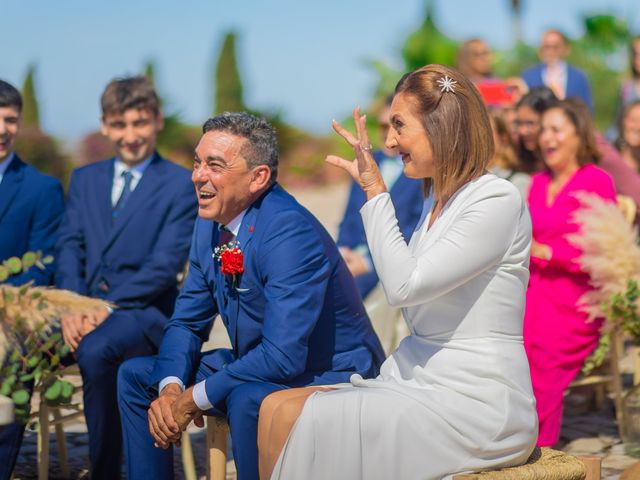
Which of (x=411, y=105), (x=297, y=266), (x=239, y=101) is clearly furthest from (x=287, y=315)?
(x=239, y=101)

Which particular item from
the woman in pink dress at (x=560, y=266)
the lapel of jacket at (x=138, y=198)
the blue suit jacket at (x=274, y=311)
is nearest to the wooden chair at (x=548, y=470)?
the blue suit jacket at (x=274, y=311)

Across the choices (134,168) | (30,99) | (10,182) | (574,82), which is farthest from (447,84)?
(30,99)

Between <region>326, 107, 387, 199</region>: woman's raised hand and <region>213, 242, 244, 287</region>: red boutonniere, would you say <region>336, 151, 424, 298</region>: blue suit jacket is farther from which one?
<region>326, 107, 387, 199</region>: woman's raised hand

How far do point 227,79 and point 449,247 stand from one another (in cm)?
2749

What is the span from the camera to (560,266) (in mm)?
5863

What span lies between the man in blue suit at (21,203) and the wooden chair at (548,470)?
8.96ft

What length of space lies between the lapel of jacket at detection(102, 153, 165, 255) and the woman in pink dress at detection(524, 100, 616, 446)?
197 centimetres

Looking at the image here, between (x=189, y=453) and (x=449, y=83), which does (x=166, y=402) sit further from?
(x=449, y=83)

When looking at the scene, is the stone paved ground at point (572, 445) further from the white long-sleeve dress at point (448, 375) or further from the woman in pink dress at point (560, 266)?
the white long-sleeve dress at point (448, 375)

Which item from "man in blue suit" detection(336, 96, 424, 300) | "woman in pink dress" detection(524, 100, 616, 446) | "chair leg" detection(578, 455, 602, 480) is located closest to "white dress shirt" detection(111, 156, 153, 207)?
"man in blue suit" detection(336, 96, 424, 300)

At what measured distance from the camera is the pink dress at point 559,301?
583 centimetres

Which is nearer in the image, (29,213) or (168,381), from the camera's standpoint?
(168,381)

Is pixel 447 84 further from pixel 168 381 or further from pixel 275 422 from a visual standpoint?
pixel 168 381

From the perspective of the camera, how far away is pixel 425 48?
23.2 meters
